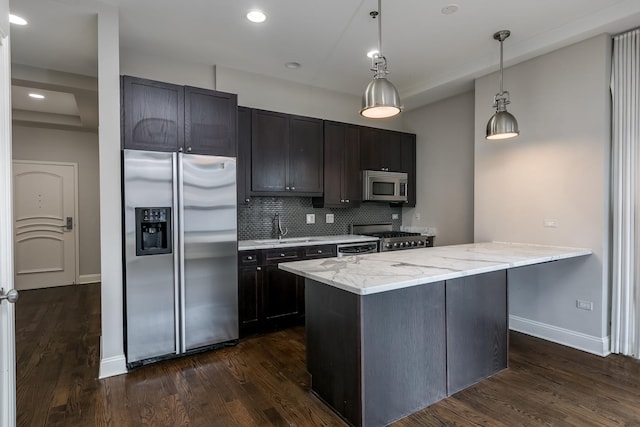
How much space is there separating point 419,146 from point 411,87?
0.95m

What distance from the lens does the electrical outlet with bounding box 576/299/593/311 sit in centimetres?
307

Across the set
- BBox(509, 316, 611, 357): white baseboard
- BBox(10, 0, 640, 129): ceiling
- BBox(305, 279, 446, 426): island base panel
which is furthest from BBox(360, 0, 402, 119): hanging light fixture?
BBox(509, 316, 611, 357): white baseboard

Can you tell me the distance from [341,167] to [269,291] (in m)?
1.88

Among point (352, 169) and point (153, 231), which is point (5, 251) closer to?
point (153, 231)

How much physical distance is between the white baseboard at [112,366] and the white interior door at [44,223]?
4.13m

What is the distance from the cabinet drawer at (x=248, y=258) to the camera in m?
3.42

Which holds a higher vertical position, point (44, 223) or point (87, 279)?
point (44, 223)

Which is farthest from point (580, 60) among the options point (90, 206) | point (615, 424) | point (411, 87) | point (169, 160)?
point (90, 206)

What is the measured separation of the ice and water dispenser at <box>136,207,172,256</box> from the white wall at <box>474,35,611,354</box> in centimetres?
337

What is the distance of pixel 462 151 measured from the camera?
4566 mm

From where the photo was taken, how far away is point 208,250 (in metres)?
3.13

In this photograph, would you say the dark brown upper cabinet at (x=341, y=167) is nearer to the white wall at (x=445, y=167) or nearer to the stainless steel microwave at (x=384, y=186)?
the stainless steel microwave at (x=384, y=186)

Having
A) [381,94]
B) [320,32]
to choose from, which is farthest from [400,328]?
[320,32]

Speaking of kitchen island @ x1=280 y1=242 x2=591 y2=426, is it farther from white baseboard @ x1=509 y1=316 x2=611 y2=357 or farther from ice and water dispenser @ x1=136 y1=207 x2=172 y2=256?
ice and water dispenser @ x1=136 y1=207 x2=172 y2=256
